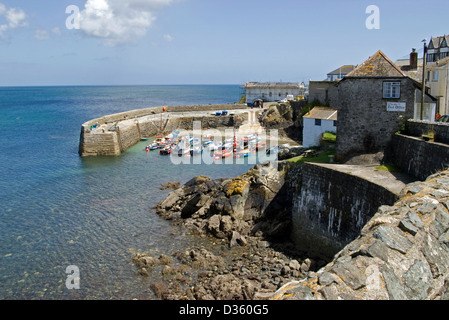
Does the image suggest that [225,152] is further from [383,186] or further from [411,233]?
[411,233]

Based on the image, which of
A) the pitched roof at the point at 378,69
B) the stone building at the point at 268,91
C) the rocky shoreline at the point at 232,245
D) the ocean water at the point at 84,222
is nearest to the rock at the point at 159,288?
the rocky shoreline at the point at 232,245

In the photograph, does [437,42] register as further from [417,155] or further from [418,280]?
[418,280]

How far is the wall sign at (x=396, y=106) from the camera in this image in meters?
20.2

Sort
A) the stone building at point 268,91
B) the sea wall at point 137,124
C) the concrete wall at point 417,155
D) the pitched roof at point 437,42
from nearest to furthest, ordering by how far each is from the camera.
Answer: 1. the concrete wall at point 417,155
2. the pitched roof at point 437,42
3. the sea wall at point 137,124
4. the stone building at point 268,91

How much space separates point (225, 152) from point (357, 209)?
2881cm

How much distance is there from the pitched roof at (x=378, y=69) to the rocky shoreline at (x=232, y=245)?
23.0 feet

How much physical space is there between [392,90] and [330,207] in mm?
7265

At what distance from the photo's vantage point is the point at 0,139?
61188mm

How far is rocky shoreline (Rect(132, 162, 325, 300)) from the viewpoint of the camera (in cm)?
1681

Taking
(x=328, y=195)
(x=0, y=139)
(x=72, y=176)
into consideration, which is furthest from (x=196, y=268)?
(x=0, y=139)

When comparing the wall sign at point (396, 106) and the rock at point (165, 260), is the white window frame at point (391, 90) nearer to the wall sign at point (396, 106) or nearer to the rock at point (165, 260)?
the wall sign at point (396, 106)

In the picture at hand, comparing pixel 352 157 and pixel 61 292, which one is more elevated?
pixel 352 157

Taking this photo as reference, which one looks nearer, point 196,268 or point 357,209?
point 357,209

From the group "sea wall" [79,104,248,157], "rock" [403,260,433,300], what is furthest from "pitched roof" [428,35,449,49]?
"rock" [403,260,433,300]
